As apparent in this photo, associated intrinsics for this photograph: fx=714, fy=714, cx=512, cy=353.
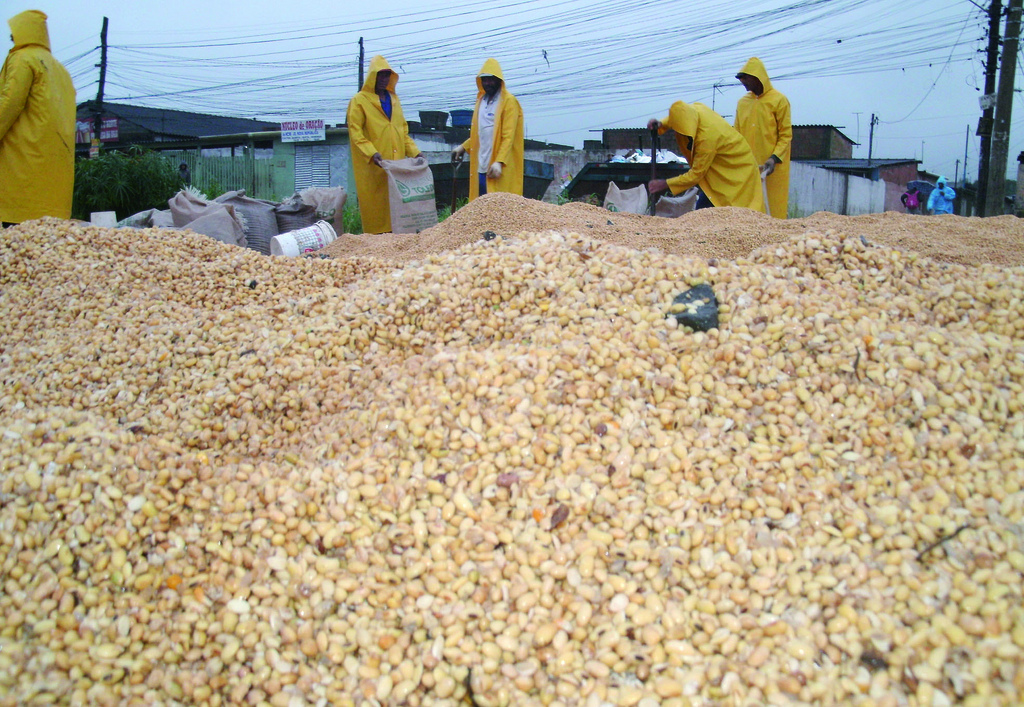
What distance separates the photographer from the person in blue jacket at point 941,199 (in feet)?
32.4

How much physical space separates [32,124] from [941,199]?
10.6m

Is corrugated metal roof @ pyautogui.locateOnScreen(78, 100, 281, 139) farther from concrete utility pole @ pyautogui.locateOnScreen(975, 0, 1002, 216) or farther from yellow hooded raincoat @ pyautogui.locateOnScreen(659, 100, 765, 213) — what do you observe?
yellow hooded raincoat @ pyautogui.locateOnScreen(659, 100, 765, 213)

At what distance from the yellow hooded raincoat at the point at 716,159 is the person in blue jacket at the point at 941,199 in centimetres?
651

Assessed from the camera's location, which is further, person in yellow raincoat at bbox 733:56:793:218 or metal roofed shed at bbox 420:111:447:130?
metal roofed shed at bbox 420:111:447:130

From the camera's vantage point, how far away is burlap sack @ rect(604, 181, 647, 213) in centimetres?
559

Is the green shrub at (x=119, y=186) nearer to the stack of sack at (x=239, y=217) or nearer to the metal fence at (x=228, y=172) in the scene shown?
the stack of sack at (x=239, y=217)

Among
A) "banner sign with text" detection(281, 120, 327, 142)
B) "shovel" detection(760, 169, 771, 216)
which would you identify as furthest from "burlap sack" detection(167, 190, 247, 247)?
"banner sign with text" detection(281, 120, 327, 142)

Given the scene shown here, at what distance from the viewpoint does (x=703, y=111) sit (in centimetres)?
492

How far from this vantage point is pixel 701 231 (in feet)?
11.9

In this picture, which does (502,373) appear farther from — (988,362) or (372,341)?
(988,362)

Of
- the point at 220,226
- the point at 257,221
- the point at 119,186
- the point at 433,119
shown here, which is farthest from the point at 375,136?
the point at 433,119

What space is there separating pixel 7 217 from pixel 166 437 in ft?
12.2

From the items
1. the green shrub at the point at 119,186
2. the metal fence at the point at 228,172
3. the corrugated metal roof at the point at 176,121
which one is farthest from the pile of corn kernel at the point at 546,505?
the corrugated metal roof at the point at 176,121

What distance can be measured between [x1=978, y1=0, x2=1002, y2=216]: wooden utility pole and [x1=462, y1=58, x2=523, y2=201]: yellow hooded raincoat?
6301 mm
